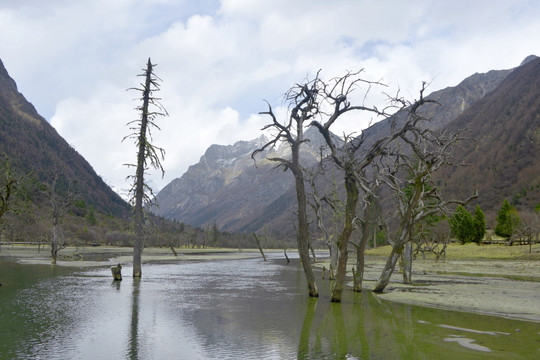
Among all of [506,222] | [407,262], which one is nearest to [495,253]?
[506,222]

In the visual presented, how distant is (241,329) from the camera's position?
15.2 meters

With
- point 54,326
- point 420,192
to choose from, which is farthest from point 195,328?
point 420,192

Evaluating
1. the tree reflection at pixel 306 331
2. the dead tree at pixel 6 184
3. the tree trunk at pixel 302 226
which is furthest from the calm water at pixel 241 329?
the dead tree at pixel 6 184

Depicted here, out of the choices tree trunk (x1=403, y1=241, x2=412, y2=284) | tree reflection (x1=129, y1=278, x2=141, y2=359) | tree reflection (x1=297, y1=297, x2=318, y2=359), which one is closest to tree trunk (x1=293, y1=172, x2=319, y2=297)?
tree reflection (x1=297, y1=297, x2=318, y2=359)

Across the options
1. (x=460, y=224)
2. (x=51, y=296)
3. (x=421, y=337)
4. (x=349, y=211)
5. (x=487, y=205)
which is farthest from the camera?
(x=487, y=205)

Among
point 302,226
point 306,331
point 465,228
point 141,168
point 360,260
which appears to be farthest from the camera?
point 465,228

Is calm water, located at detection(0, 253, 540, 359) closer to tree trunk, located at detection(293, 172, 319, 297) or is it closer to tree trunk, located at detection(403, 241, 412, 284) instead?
tree trunk, located at detection(293, 172, 319, 297)

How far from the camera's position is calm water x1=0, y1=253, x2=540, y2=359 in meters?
11.9

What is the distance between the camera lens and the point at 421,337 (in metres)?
14.1

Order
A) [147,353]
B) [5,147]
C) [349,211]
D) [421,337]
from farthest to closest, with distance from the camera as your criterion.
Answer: [5,147] → [349,211] → [421,337] → [147,353]

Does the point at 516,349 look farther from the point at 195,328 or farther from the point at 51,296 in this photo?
the point at 51,296

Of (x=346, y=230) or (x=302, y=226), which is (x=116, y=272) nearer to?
(x=302, y=226)

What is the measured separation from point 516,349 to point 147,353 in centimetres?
1056

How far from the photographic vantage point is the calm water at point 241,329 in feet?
39.2
